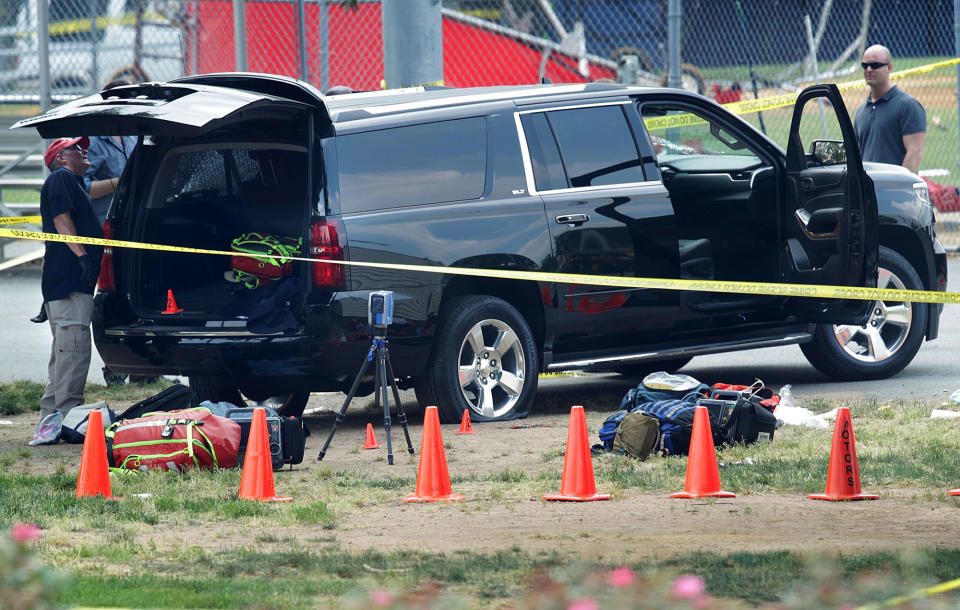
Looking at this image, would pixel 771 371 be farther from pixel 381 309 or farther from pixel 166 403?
pixel 166 403

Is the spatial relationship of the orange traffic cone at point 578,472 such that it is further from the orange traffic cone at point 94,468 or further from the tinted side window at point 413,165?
the tinted side window at point 413,165

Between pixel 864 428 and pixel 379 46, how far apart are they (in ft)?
33.1

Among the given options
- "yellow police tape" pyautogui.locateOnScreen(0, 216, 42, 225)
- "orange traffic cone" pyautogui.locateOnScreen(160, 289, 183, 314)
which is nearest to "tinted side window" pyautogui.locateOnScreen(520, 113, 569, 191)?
"orange traffic cone" pyautogui.locateOnScreen(160, 289, 183, 314)

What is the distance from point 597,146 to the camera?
9.08 metres

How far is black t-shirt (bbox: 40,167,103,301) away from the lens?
8.35 m

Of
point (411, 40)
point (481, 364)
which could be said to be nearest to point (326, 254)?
point (481, 364)

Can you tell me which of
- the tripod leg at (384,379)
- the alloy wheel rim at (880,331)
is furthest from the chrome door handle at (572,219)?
the alloy wheel rim at (880,331)

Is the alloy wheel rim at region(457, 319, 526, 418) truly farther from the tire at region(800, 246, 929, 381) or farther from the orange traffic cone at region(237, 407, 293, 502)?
the tire at region(800, 246, 929, 381)

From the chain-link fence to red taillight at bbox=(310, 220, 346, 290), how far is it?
171 inches

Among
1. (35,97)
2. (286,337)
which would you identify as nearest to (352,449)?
(286,337)

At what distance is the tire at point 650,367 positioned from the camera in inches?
416

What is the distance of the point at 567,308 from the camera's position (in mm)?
8891

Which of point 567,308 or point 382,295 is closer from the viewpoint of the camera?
point 382,295

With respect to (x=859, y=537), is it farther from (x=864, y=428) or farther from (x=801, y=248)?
(x=801, y=248)
